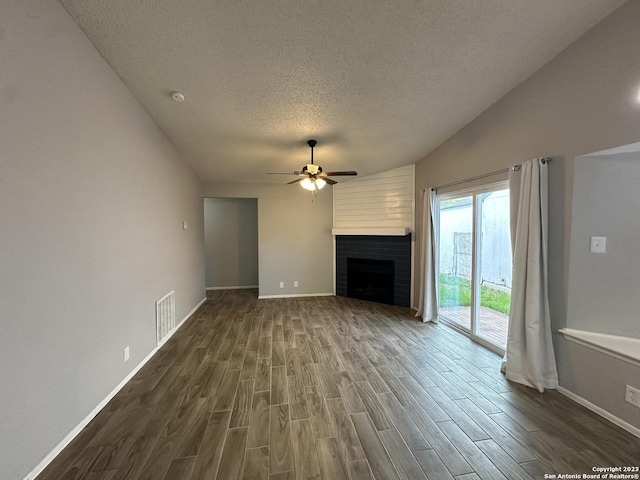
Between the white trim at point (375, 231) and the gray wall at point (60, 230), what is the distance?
373 centimetres

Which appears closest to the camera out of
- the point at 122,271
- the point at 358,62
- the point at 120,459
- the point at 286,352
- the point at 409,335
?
the point at 120,459

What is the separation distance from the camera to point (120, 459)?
5.28 ft

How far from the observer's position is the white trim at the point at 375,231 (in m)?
4.82

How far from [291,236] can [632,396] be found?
509 cm

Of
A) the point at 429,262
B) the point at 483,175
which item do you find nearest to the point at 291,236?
the point at 429,262

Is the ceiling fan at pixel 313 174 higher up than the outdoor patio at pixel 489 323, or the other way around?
the ceiling fan at pixel 313 174

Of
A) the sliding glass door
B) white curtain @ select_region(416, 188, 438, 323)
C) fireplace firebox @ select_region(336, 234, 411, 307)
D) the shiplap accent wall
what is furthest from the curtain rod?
fireplace firebox @ select_region(336, 234, 411, 307)

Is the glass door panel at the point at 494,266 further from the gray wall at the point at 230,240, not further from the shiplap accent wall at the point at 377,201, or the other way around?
the gray wall at the point at 230,240

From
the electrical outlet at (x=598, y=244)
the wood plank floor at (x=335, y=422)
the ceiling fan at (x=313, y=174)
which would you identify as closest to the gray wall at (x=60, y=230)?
the wood plank floor at (x=335, y=422)

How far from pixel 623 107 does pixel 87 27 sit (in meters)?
3.93

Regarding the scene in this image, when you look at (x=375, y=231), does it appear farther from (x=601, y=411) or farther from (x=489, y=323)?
(x=601, y=411)

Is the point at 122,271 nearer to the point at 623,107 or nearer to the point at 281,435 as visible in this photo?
the point at 281,435

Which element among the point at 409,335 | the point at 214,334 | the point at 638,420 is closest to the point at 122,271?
the point at 214,334

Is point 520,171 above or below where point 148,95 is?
below
